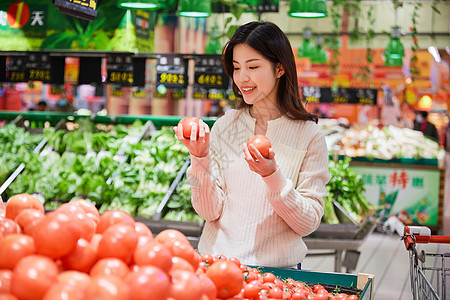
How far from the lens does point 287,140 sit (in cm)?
268

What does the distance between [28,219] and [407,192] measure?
8195 mm

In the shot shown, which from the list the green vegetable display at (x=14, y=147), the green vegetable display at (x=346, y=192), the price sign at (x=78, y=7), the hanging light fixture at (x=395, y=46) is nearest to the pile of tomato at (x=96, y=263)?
the price sign at (x=78, y=7)

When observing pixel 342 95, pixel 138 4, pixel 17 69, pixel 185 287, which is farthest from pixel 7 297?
pixel 342 95

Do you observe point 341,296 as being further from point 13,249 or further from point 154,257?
point 13,249

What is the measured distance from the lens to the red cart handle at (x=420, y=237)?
2.15 meters

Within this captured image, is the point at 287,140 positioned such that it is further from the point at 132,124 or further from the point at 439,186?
the point at 439,186

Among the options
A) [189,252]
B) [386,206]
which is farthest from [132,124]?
[189,252]

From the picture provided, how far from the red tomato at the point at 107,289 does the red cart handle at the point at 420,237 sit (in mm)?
1268

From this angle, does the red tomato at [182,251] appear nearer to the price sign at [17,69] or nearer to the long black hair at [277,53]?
the long black hair at [277,53]

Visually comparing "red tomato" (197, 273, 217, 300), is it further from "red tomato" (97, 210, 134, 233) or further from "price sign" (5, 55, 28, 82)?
"price sign" (5, 55, 28, 82)

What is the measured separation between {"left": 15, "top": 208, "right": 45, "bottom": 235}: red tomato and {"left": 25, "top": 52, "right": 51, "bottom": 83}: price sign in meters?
5.34

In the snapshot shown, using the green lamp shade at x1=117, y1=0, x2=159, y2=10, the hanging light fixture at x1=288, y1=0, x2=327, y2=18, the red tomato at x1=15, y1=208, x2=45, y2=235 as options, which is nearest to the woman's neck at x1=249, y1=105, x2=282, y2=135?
the red tomato at x1=15, y1=208, x2=45, y2=235

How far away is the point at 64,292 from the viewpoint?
1.20 metres

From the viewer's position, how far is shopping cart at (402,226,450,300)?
205cm
